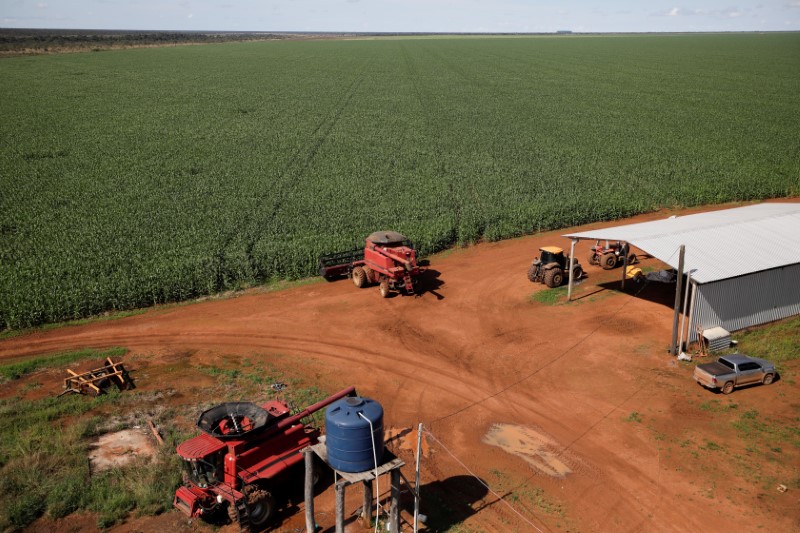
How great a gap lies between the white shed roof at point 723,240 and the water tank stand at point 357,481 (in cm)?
1421

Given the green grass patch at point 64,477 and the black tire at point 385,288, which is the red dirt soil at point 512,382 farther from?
the green grass patch at point 64,477

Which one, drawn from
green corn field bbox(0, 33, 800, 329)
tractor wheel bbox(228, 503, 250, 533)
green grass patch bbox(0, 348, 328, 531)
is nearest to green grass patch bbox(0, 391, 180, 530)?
green grass patch bbox(0, 348, 328, 531)

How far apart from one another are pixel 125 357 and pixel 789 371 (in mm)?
22994

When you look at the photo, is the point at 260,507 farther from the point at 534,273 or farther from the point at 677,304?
the point at 534,273

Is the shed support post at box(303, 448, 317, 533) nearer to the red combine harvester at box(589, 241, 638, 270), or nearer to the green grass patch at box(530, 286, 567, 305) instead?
the green grass patch at box(530, 286, 567, 305)

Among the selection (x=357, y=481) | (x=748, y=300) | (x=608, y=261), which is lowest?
(x=608, y=261)

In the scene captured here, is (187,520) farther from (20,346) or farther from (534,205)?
(534,205)

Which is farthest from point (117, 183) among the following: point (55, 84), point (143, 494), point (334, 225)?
point (55, 84)

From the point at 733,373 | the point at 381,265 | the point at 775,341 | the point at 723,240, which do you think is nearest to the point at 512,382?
the point at 733,373

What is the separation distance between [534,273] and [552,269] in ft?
3.98

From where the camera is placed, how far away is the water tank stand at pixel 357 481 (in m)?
13.0

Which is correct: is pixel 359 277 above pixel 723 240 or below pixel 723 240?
below

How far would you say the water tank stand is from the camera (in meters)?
13.0

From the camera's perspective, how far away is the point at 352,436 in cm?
1287
